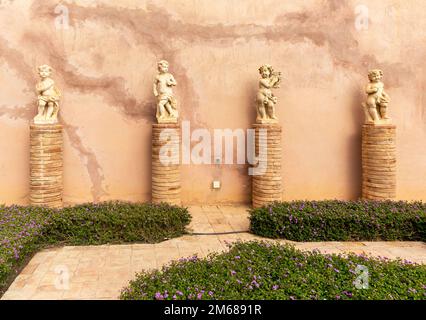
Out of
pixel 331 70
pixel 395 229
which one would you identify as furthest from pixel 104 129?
pixel 395 229

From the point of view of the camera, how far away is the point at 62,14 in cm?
819

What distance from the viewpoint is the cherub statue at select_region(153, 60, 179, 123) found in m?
7.80

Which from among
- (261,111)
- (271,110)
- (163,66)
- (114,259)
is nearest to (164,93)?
(163,66)

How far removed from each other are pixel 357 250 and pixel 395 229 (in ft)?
3.21

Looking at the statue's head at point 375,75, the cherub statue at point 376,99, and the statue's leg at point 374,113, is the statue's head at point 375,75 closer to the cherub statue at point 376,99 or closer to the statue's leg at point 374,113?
the cherub statue at point 376,99

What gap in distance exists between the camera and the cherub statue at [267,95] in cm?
808

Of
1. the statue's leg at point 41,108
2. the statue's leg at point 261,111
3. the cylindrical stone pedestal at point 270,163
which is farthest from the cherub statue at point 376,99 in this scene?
the statue's leg at point 41,108

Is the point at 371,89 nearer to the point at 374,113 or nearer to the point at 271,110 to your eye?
the point at 374,113

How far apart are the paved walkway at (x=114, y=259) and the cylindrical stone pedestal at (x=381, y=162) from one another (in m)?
2.05

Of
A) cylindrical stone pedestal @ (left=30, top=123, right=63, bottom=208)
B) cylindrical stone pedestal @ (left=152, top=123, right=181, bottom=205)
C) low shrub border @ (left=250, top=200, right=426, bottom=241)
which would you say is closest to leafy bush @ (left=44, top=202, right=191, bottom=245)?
cylindrical stone pedestal @ (left=152, top=123, right=181, bottom=205)

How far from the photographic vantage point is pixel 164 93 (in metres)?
7.80

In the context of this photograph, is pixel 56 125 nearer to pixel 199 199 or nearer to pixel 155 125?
pixel 155 125
